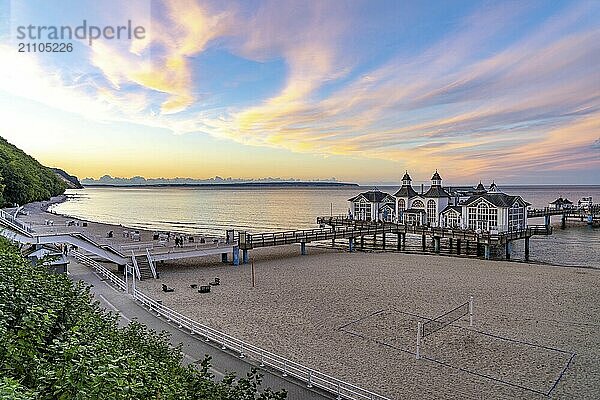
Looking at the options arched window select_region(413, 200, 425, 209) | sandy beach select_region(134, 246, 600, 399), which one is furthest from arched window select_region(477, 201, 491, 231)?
sandy beach select_region(134, 246, 600, 399)

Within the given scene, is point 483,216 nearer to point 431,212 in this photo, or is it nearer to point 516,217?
point 516,217

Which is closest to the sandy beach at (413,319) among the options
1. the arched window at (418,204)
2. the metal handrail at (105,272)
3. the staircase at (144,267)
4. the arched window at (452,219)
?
the staircase at (144,267)

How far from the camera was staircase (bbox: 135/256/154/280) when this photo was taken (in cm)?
2252

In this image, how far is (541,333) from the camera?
572 inches

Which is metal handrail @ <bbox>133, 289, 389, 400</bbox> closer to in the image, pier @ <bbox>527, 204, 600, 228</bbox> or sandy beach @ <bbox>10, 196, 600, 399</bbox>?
sandy beach @ <bbox>10, 196, 600, 399</bbox>

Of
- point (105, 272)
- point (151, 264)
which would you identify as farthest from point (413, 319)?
point (105, 272)

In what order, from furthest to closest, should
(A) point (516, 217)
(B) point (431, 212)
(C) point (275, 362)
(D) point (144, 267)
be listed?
(B) point (431, 212)
(A) point (516, 217)
(D) point (144, 267)
(C) point (275, 362)

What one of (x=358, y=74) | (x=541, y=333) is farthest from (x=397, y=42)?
(x=541, y=333)

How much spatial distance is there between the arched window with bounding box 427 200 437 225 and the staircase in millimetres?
27487

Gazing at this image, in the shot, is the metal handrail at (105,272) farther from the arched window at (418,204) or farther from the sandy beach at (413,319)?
the arched window at (418,204)

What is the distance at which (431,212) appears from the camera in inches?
1607

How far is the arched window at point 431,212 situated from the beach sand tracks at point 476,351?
25.6m

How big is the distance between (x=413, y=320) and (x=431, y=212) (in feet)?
87.1

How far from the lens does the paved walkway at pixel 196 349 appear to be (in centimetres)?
968
